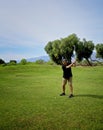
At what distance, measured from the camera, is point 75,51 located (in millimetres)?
100812

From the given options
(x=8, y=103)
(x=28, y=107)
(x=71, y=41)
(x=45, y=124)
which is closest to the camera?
(x=45, y=124)

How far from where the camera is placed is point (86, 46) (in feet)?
339

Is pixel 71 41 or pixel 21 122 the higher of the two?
pixel 71 41

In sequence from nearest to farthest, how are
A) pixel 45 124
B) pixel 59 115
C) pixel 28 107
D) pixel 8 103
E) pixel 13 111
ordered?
1. pixel 45 124
2. pixel 59 115
3. pixel 13 111
4. pixel 28 107
5. pixel 8 103

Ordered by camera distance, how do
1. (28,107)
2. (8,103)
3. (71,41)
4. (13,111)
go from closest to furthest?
1. (13,111)
2. (28,107)
3. (8,103)
4. (71,41)

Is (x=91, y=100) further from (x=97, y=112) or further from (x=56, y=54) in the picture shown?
(x=56, y=54)

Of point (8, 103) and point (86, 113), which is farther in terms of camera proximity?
point (8, 103)

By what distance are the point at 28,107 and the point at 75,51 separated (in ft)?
293

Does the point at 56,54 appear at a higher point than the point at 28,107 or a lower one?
higher

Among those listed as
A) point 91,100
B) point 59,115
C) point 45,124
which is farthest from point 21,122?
point 91,100

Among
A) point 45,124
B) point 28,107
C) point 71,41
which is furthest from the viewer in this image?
point 71,41

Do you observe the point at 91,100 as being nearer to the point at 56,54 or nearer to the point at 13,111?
the point at 13,111

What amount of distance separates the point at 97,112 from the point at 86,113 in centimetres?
66

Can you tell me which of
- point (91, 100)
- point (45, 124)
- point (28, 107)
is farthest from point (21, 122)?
point (91, 100)
